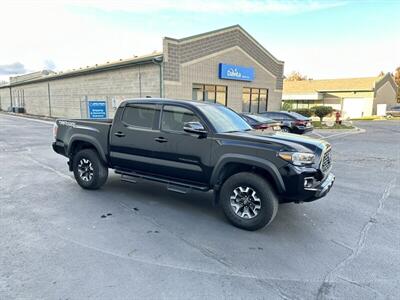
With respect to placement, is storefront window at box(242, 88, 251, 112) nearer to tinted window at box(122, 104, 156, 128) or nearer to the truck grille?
tinted window at box(122, 104, 156, 128)

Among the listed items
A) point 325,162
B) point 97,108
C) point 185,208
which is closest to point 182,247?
point 185,208

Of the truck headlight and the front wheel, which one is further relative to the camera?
the front wheel

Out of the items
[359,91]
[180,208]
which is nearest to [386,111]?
[359,91]

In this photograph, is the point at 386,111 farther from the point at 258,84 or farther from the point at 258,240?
the point at 258,240

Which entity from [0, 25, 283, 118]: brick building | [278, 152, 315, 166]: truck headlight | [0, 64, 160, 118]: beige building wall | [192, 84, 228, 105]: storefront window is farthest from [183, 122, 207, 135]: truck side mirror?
[192, 84, 228, 105]: storefront window

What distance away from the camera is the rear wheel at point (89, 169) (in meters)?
5.89

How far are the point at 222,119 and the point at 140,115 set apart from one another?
155cm

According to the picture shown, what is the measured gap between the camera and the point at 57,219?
4.57m

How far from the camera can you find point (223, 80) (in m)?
20.7

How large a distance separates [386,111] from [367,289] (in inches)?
1747

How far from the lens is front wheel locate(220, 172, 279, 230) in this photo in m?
4.12

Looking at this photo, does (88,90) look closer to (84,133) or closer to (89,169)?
(84,133)

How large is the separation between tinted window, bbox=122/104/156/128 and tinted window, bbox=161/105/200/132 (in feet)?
0.90

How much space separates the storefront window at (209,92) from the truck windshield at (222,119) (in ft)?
45.3
